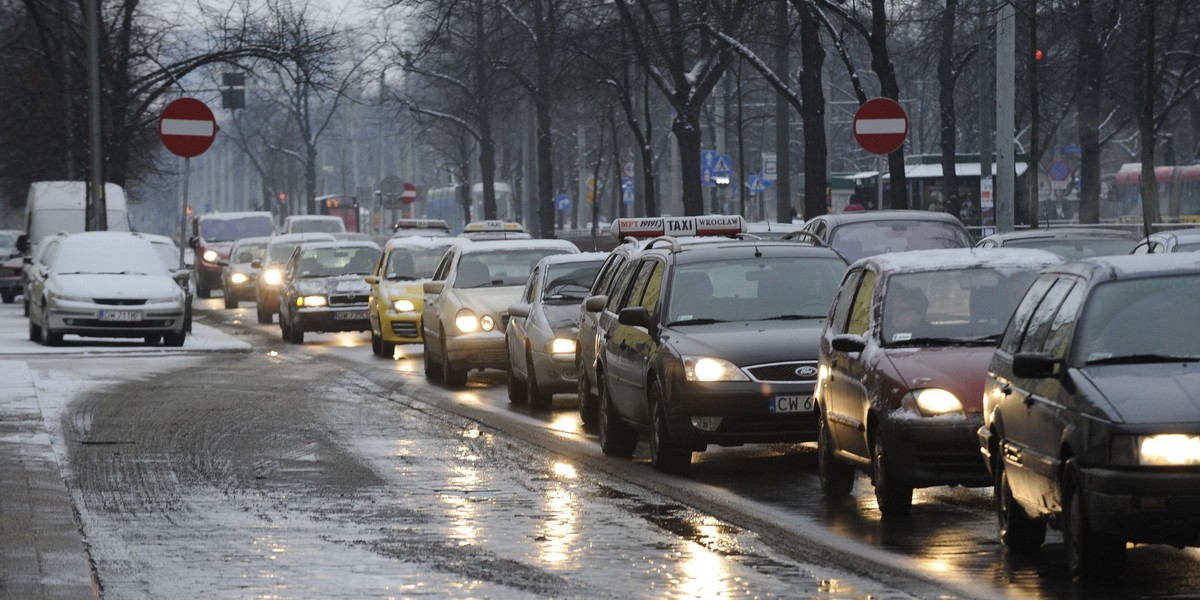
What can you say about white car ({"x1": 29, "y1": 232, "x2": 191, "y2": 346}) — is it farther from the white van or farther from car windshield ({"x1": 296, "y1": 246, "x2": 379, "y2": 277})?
the white van

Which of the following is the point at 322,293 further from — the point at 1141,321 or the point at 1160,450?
the point at 1160,450

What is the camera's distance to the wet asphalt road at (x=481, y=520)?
8.71 m

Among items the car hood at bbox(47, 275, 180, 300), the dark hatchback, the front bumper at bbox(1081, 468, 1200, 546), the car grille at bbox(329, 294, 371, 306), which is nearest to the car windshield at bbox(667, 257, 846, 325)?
the dark hatchback

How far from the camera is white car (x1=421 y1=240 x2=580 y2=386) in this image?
22.1 meters

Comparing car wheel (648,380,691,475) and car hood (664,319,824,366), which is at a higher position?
car hood (664,319,824,366)

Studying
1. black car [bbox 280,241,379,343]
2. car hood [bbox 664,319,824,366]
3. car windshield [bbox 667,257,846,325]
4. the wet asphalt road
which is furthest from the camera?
black car [bbox 280,241,379,343]

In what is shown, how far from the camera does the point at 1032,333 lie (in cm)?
961

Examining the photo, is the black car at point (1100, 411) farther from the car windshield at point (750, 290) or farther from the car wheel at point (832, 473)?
the car windshield at point (750, 290)

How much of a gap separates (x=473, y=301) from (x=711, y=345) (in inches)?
372

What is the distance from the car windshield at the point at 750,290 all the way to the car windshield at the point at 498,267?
29.1 ft

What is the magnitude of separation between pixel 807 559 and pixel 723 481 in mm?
3667

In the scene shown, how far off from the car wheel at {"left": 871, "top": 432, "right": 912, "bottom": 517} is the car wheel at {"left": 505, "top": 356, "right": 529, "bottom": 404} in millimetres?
8833

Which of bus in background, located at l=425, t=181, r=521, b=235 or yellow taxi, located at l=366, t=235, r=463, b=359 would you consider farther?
bus in background, located at l=425, t=181, r=521, b=235

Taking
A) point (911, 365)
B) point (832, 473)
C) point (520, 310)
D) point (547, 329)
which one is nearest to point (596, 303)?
point (547, 329)
